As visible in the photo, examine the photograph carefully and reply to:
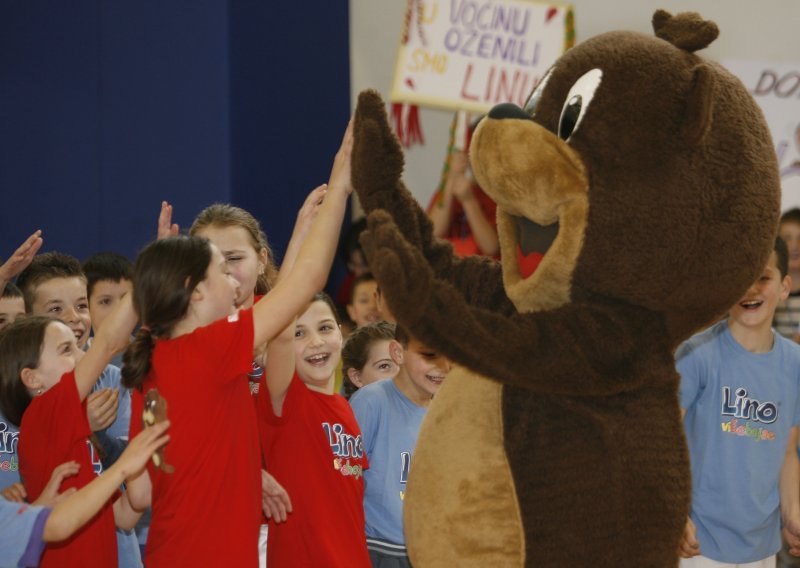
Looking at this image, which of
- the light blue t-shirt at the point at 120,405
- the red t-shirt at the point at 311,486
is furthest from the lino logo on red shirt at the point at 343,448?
the light blue t-shirt at the point at 120,405

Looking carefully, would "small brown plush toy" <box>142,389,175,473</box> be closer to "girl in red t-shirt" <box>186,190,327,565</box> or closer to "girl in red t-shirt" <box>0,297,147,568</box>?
"girl in red t-shirt" <box>0,297,147,568</box>

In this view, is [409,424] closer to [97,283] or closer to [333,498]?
[333,498]

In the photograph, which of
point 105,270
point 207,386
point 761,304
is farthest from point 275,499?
point 105,270

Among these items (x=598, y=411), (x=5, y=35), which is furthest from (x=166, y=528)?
(x=5, y=35)

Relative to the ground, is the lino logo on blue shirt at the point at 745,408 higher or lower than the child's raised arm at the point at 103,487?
lower

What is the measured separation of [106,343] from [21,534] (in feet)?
1.74

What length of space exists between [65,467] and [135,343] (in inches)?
13.5

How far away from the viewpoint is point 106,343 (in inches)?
97.3

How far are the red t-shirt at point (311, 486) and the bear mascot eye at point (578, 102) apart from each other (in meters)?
1.07

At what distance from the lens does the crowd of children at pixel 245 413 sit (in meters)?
2.17

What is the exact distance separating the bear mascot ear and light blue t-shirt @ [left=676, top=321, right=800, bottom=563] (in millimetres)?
1319

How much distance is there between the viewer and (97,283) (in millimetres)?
3861

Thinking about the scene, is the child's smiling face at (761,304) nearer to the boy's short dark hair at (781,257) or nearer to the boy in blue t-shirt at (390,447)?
the boy's short dark hair at (781,257)

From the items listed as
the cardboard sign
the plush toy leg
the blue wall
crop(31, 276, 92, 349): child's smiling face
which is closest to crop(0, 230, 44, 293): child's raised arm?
crop(31, 276, 92, 349): child's smiling face
